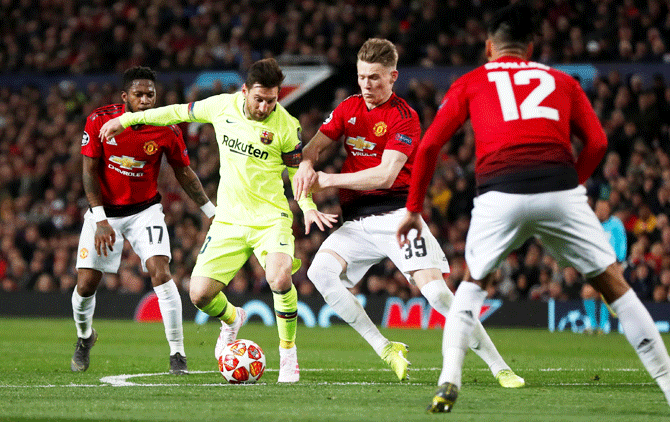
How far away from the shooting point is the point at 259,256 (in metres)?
7.61

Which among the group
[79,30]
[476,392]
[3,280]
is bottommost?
[3,280]

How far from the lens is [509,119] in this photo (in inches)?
204

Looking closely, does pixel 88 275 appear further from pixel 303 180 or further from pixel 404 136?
pixel 404 136

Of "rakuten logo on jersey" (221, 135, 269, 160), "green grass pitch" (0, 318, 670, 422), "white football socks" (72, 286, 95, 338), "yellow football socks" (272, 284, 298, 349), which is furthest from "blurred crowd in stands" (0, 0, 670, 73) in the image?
"yellow football socks" (272, 284, 298, 349)

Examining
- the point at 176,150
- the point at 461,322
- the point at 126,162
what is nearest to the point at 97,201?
the point at 126,162

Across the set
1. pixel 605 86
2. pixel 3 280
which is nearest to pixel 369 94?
pixel 605 86

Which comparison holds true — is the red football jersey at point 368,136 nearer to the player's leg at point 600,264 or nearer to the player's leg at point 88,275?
the player's leg at point 88,275

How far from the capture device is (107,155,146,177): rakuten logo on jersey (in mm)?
8445

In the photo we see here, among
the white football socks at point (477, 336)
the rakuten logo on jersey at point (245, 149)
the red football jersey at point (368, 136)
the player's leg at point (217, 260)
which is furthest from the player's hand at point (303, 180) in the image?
the white football socks at point (477, 336)

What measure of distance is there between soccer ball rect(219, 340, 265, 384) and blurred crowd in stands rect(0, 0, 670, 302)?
872 centimetres

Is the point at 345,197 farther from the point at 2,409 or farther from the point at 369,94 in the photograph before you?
the point at 2,409

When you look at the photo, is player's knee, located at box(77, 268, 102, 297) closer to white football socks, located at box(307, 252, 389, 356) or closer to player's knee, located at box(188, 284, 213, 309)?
player's knee, located at box(188, 284, 213, 309)

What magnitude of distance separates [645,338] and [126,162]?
16.5ft

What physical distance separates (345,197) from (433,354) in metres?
3.70
